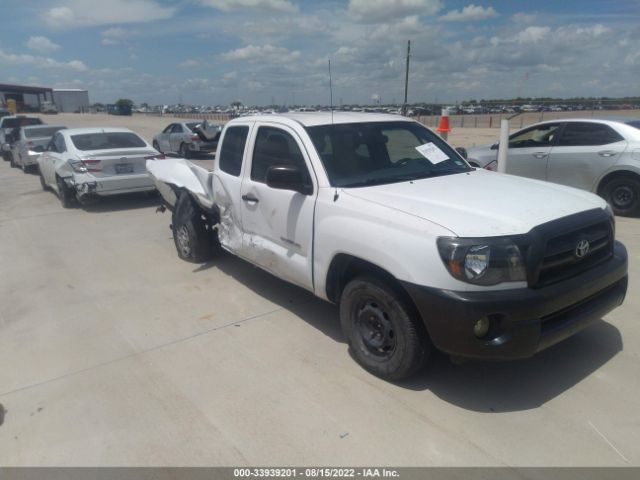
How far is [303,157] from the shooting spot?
170 inches

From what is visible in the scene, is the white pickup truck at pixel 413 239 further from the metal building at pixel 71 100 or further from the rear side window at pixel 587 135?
the metal building at pixel 71 100

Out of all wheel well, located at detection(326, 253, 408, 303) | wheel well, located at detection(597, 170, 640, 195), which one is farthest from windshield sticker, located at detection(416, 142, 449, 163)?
wheel well, located at detection(597, 170, 640, 195)

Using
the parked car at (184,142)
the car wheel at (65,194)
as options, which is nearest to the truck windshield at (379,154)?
the car wheel at (65,194)

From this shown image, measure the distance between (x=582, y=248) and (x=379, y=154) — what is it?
1886mm

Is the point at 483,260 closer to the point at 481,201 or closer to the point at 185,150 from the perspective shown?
the point at 481,201

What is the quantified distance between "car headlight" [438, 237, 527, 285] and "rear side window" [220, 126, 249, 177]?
2.84 metres

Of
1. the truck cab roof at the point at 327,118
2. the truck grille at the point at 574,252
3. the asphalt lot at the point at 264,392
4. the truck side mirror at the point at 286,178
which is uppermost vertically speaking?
the truck cab roof at the point at 327,118

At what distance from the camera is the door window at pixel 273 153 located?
4434mm

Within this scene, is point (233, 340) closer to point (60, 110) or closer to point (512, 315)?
point (512, 315)

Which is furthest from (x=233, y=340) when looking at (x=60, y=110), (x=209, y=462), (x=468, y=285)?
(x=60, y=110)

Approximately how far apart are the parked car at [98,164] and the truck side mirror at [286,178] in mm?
6753

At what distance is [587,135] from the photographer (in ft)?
27.6

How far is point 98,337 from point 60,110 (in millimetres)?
98032

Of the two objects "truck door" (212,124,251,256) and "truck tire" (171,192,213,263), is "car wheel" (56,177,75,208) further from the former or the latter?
"truck door" (212,124,251,256)
